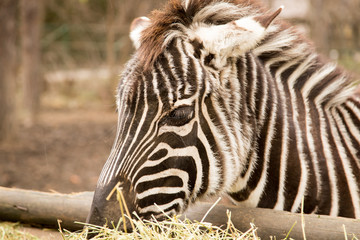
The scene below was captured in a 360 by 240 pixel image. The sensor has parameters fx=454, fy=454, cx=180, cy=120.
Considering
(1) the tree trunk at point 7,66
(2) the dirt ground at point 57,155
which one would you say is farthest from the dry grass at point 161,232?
(1) the tree trunk at point 7,66

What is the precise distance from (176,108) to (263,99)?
64 centimetres

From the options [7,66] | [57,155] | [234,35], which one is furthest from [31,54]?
[234,35]

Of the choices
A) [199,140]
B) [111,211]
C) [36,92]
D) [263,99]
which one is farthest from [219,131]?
[36,92]

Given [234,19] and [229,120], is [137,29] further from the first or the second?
[229,120]

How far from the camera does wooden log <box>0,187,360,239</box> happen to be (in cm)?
268

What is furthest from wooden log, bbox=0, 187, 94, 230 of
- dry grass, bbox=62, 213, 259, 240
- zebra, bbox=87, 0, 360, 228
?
zebra, bbox=87, 0, 360, 228

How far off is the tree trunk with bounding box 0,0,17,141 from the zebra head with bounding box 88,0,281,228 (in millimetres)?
8023

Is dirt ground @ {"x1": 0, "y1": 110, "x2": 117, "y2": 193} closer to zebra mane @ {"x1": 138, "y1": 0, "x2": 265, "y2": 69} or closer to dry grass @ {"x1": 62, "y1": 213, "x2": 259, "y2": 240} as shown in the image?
zebra mane @ {"x1": 138, "y1": 0, "x2": 265, "y2": 69}

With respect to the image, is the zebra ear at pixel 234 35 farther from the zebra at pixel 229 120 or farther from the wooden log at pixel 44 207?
the wooden log at pixel 44 207

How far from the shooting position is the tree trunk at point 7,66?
10078mm

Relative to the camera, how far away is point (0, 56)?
33.1ft

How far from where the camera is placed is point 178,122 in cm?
271

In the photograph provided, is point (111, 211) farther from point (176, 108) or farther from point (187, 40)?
point (187, 40)

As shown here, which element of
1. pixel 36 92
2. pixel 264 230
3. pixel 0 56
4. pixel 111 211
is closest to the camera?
pixel 111 211
